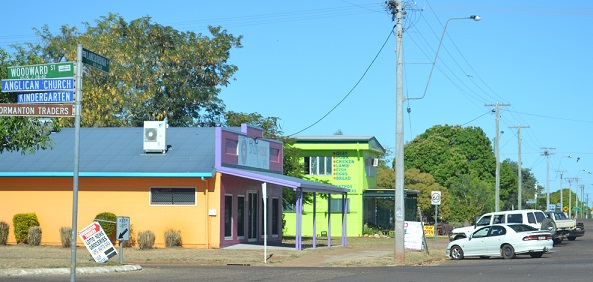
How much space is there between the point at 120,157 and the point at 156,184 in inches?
103

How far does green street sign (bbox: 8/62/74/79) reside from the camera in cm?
1461

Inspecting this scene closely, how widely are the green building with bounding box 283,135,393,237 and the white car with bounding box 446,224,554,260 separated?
24.3 metres

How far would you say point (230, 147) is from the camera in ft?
123

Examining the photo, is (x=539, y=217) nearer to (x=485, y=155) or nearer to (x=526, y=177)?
(x=485, y=155)

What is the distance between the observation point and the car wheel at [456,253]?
34231mm

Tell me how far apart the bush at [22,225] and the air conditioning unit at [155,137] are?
5583 millimetres

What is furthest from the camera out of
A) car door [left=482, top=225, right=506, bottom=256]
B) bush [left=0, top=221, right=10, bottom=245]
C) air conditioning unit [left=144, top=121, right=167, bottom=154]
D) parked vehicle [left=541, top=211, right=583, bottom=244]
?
parked vehicle [left=541, top=211, right=583, bottom=244]

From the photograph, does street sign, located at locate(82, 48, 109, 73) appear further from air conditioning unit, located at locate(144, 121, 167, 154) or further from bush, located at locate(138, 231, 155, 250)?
air conditioning unit, located at locate(144, 121, 167, 154)

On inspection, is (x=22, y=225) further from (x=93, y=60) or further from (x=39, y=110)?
(x=93, y=60)

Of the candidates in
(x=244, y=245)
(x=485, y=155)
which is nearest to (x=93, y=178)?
(x=244, y=245)

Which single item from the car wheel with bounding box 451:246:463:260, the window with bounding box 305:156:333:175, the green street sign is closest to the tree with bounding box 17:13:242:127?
the window with bounding box 305:156:333:175

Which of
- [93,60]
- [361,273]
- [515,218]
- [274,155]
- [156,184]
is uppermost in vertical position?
[93,60]

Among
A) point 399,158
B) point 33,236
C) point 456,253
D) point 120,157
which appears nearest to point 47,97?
point 399,158

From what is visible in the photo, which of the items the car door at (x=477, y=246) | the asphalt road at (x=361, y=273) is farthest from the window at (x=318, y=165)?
the asphalt road at (x=361, y=273)
